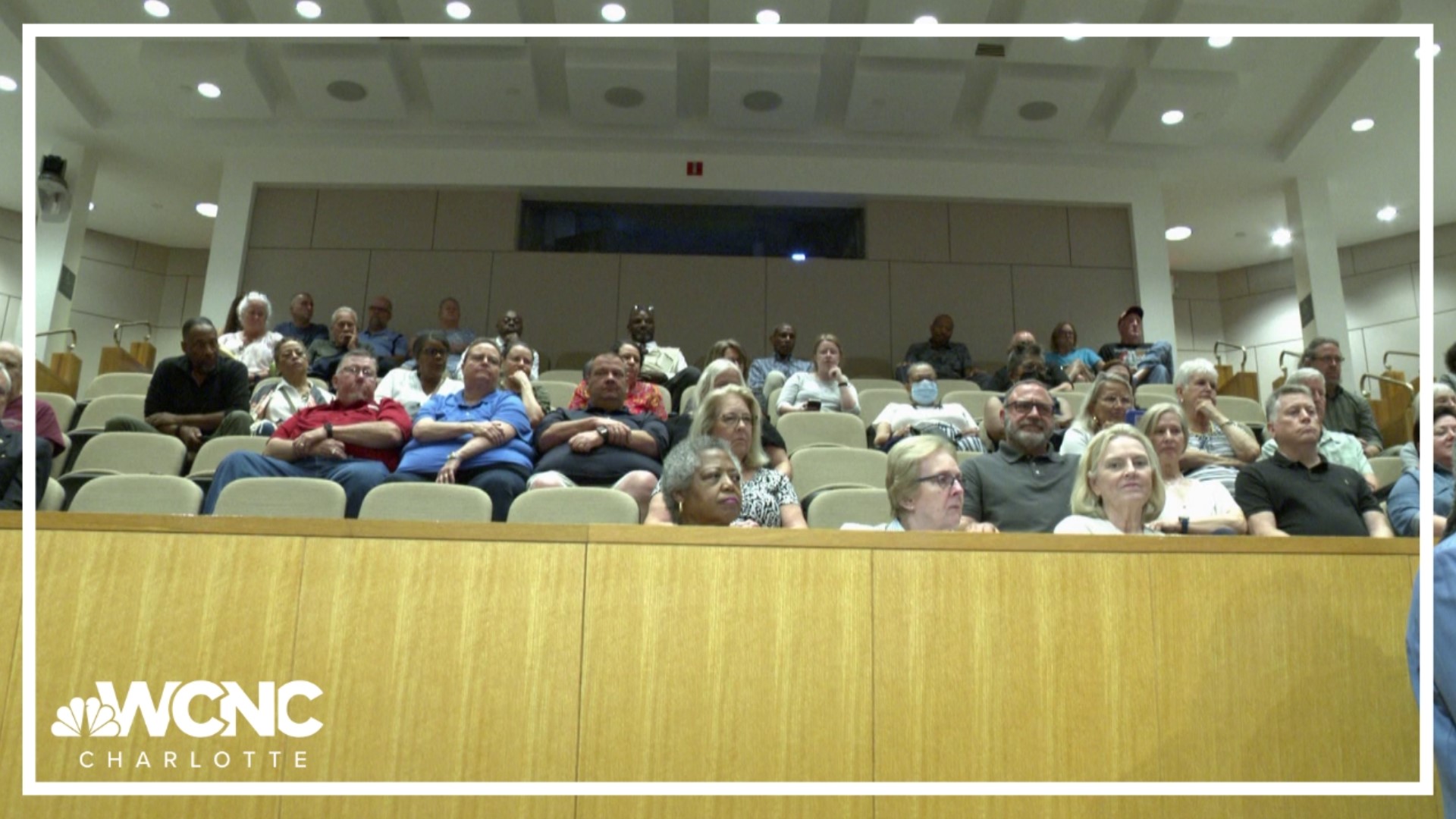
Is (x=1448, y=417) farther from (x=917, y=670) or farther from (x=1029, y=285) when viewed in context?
(x=1029, y=285)

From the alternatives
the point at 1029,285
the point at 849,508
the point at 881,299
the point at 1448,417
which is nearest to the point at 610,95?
the point at 881,299

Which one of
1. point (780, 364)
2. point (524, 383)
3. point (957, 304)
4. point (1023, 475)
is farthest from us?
point (957, 304)

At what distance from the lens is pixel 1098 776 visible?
162cm

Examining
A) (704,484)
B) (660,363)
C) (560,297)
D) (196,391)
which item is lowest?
(704,484)

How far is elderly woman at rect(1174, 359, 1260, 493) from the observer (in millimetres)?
3363

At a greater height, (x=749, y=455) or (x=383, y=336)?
(x=383, y=336)

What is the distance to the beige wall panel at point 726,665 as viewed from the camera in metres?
1.62

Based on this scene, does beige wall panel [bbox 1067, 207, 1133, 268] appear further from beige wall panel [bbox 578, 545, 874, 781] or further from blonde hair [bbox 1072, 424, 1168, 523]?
beige wall panel [bbox 578, 545, 874, 781]

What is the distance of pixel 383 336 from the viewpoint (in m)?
6.12

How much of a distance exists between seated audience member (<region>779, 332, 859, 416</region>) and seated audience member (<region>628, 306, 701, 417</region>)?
1.72 feet

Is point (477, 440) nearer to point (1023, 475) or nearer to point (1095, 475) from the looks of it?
point (1023, 475)

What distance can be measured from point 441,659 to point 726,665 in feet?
1.49

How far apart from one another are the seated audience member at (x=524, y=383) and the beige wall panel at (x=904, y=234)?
3318 millimetres

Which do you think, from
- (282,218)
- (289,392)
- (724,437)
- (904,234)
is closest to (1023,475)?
(724,437)
